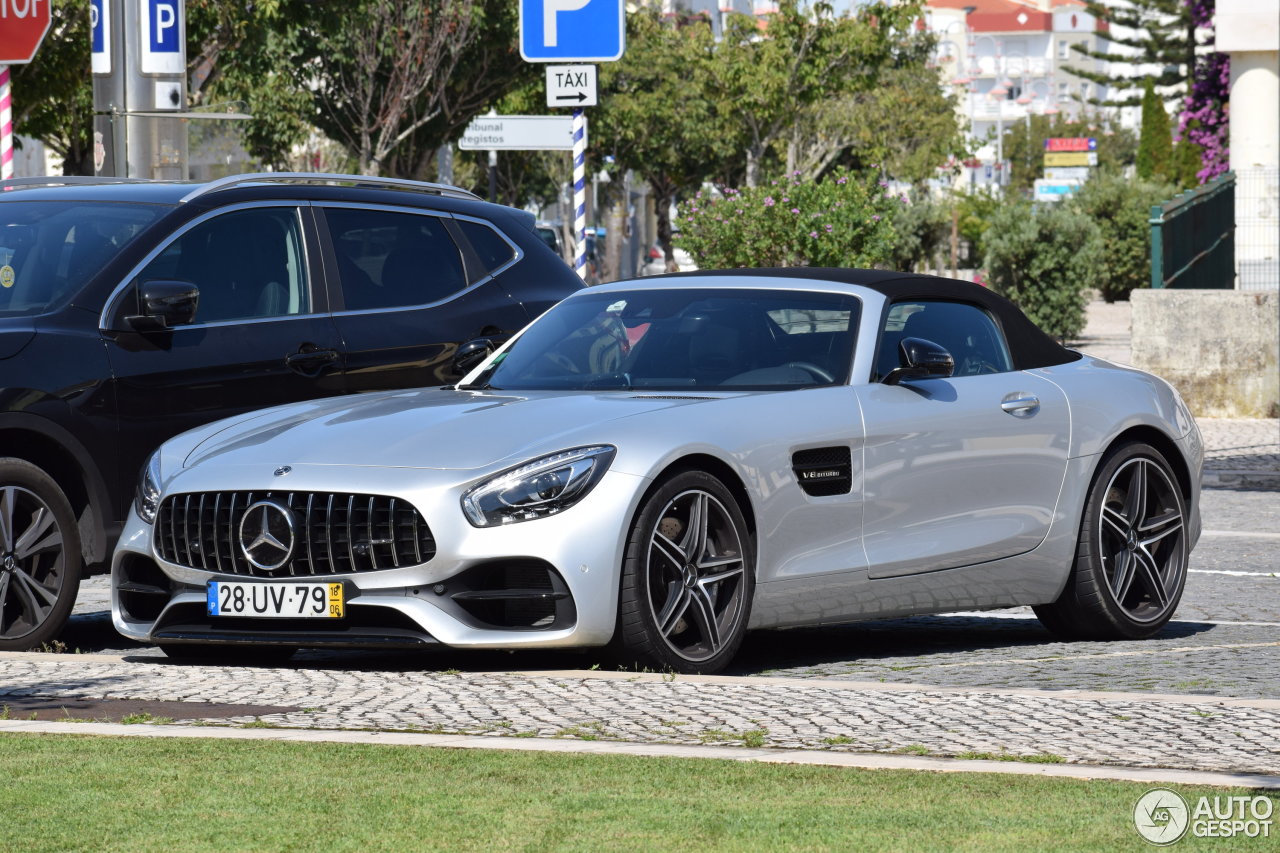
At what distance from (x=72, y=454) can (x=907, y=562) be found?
3.05 m

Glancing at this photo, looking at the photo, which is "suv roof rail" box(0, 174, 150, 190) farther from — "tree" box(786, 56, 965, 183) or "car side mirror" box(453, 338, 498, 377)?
"tree" box(786, 56, 965, 183)

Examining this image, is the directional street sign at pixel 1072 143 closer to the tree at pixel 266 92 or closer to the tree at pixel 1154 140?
the tree at pixel 1154 140

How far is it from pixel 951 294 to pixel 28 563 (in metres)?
3.63

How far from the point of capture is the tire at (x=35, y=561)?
879 centimetres

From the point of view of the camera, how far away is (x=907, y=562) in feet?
28.6

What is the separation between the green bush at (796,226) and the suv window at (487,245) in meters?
20.2

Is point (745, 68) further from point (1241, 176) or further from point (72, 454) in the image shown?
point (72, 454)

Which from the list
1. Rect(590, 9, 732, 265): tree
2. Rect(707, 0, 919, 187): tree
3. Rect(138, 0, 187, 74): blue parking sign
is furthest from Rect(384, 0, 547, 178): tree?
Rect(138, 0, 187, 74): blue parking sign

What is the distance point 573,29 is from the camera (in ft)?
56.7

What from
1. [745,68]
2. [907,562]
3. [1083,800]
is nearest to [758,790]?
[1083,800]

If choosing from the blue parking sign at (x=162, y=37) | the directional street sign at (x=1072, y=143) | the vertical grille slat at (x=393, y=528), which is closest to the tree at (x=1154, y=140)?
the directional street sign at (x=1072, y=143)

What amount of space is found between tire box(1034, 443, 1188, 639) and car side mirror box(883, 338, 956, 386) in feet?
3.39

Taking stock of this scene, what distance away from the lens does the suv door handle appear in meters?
9.61

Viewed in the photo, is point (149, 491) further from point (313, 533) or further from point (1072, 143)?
point (1072, 143)
